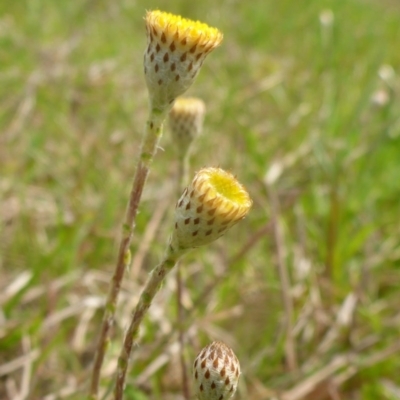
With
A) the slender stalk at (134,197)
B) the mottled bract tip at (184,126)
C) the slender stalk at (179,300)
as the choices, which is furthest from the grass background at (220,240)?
the slender stalk at (134,197)

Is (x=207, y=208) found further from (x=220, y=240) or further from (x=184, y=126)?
(x=220, y=240)

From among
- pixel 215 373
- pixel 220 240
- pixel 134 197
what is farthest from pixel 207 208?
pixel 220 240

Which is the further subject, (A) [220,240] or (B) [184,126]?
(A) [220,240]

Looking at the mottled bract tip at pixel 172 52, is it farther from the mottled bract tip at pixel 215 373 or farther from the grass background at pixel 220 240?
the grass background at pixel 220 240

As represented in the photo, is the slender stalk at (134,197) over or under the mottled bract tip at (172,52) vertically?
under

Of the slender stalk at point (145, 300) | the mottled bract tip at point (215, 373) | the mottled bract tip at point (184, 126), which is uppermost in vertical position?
the mottled bract tip at point (184, 126)

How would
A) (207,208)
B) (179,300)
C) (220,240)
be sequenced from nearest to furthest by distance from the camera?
(207,208) < (179,300) < (220,240)
